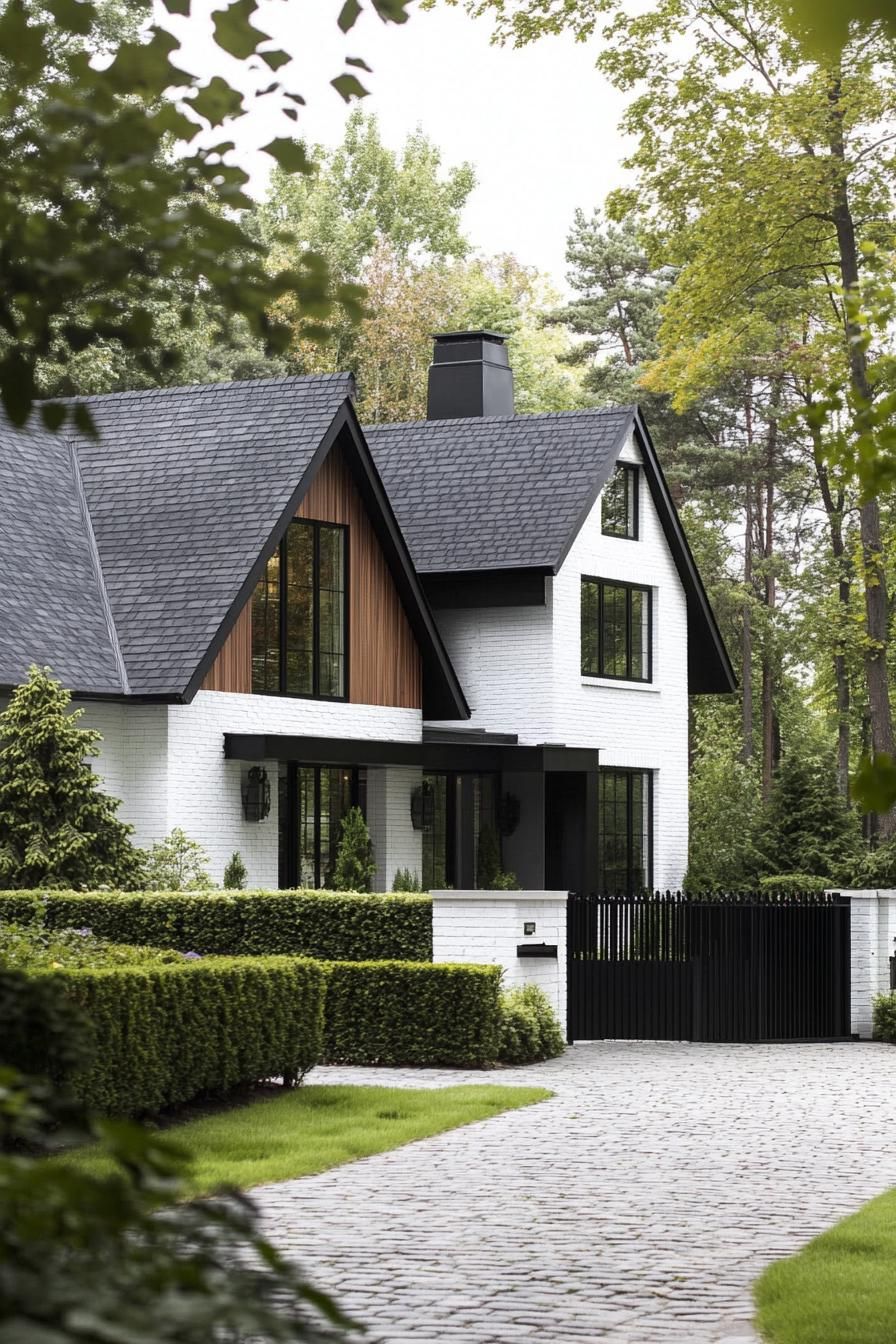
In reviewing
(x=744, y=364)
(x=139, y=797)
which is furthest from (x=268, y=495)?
(x=744, y=364)

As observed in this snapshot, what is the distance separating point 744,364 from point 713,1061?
31.7 metres

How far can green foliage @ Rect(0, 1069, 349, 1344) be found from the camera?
2.46 m

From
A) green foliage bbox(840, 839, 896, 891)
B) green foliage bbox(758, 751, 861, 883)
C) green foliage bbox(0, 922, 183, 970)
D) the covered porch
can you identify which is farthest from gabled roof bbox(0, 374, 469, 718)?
green foliage bbox(0, 922, 183, 970)

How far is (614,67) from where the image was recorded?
2973cm

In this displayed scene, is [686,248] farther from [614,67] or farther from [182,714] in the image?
[182,714]

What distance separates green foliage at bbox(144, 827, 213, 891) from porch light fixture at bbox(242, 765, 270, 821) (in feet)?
4.75

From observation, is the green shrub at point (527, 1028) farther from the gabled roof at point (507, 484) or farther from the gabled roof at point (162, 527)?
the gabled roof at point (507, 484)

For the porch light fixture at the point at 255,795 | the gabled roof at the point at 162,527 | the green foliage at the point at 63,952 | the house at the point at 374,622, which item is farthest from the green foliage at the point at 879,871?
the green foliage at the point at 63,952

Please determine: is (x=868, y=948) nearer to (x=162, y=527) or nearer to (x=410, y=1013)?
(x=410, y=1013)

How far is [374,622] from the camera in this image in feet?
90.5

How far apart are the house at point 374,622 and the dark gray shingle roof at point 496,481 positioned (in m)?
0.05

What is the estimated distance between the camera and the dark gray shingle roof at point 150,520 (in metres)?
23.8

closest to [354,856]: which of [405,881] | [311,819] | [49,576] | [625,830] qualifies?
[405,881]

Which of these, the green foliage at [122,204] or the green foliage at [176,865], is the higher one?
the green foliage at [122,204]
